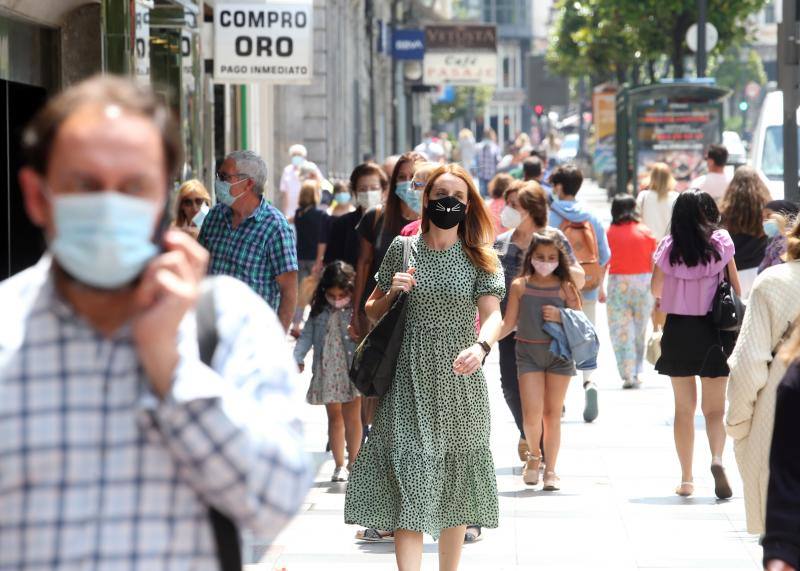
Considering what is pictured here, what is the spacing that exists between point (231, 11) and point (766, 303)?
36.6 ft

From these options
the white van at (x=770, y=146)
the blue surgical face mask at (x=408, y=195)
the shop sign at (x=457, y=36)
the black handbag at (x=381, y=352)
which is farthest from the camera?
the shop sign at (x=457, y=36)

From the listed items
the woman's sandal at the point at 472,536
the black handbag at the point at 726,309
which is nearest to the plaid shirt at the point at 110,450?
the woman's sandal at the point at 472,536

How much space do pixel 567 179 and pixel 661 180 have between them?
449 cm

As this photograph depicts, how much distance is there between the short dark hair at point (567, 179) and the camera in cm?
1271

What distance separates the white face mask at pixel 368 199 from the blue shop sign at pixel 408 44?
32443mm

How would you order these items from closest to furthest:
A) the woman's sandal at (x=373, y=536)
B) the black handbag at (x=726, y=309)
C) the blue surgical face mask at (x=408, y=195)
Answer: the woman's sandal at (x=373, y=536) → the blue surgical face mask at (x=408, y=195) → the black handbag at (x=726, y=309)

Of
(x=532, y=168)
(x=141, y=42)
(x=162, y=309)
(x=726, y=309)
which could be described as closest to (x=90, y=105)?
(x=162, y=309)

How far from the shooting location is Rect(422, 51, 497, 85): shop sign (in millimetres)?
48562

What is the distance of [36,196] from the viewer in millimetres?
2449

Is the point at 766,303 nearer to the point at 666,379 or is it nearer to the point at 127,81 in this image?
the point at 127,81

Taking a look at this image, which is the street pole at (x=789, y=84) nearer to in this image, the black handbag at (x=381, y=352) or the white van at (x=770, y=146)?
the black handbag at (x=381, y=352)

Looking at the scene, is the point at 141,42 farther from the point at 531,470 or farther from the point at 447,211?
the point at 447,211

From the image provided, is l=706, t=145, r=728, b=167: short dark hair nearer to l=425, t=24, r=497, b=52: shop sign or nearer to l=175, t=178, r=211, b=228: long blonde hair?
l=175, t=178, r=211, b=228: long blonde hair

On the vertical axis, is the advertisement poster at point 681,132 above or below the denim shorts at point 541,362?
above
